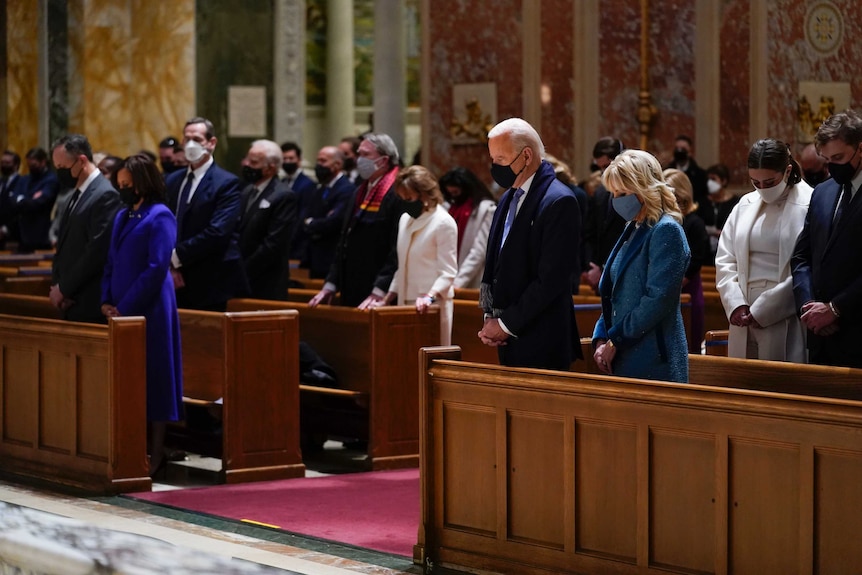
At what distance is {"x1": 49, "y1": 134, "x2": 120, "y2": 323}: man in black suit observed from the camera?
738 cm

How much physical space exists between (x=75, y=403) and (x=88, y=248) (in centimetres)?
82

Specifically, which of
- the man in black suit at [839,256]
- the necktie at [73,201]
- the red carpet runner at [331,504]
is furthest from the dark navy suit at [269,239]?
the man in black suit at [839,256]

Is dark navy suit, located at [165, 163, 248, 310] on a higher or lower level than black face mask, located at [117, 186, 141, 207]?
lower

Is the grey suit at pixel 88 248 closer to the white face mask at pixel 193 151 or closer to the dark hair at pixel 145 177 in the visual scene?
the dark hair at pixel 145 177

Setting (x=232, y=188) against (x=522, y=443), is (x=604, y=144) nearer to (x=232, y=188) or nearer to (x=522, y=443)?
(x=232, y=188)

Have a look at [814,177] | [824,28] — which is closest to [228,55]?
[824,28]

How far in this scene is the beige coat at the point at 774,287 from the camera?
573 cm

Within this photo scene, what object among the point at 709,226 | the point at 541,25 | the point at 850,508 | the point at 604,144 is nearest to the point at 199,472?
the point at 604,144

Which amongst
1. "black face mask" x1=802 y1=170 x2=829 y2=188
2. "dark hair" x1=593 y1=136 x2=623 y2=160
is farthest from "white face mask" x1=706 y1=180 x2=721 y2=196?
"black face mask" x1=802 y1=170 x2=829 y2=188

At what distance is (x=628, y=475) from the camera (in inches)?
186

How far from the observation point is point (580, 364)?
7352mm

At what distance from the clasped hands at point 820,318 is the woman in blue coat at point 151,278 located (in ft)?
10.5

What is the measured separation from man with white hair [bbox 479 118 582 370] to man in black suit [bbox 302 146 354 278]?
415 centimetres

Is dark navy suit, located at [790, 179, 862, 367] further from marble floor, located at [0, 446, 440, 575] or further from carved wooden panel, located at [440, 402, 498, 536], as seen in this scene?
marble floor, located at [0, 446, 440, 575]
